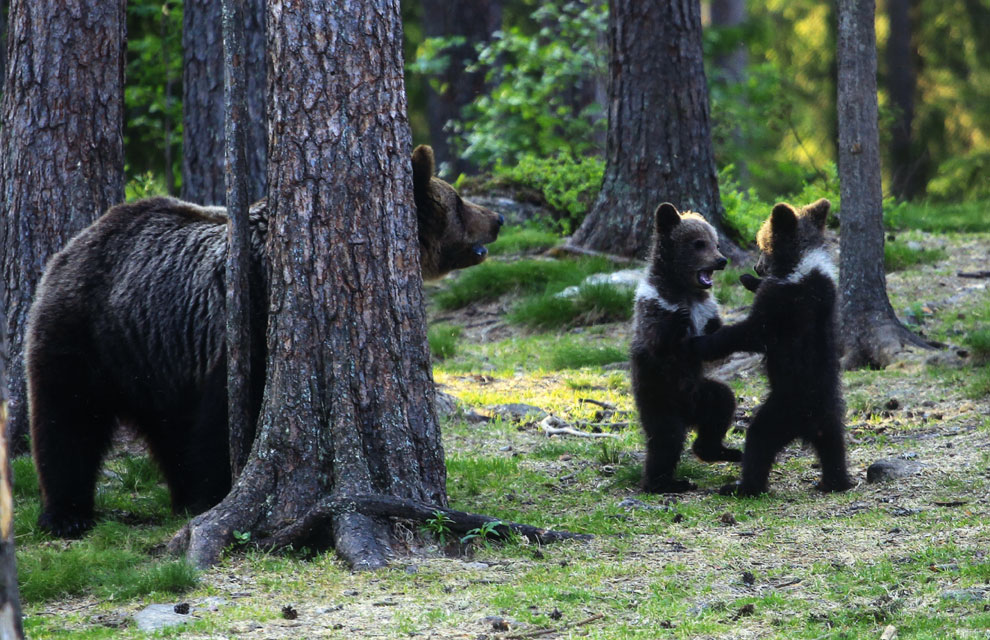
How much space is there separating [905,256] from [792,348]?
19.7ft

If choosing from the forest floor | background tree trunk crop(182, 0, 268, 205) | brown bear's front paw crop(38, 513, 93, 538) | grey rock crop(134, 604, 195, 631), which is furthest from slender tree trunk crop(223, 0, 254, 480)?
background tree trunk crop(182, 0, 268, 205)

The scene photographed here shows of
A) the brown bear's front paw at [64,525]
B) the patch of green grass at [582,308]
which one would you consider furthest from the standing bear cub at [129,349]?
the patch of green grass at [582,308]

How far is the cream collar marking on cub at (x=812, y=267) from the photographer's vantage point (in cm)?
622

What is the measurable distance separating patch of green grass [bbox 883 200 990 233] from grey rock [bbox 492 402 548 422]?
693 centimetres

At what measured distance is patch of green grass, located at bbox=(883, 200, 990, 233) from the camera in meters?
13.5

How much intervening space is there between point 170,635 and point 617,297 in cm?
721

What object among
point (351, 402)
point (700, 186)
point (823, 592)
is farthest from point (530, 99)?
point (823, 592)

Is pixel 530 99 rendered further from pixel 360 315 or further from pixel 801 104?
pixel 360 315

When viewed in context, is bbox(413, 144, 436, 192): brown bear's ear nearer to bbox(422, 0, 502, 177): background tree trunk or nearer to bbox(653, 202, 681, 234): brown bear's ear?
bbox(653, 202, 681, 234): brown bear's ear

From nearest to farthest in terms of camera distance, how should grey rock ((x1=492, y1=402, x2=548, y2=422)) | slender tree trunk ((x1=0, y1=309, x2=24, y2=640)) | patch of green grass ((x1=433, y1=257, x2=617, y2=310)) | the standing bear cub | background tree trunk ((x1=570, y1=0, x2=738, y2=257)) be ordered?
slender tree trunk ((x1=0, y1=309, x2=24, y2=640)) < the standing bear cub < grey rock ((x1=492, y1=402, x2=548, y2=422)) < background tree trunk ((x1=570, y1=0, x2=738, y2=257)) < patch of green grass ((x1=433, y1=257, x2=617, y2=310))

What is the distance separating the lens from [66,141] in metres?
7.41

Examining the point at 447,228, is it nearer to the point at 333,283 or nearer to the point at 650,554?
the point at 333,283

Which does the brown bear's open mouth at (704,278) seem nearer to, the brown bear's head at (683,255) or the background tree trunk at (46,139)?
the brown bear's head at (683,255)

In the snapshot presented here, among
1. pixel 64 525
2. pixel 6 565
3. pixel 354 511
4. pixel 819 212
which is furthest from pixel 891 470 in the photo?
pixel 6 565
